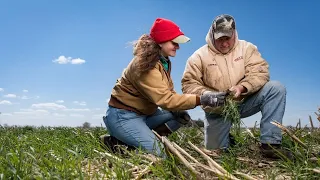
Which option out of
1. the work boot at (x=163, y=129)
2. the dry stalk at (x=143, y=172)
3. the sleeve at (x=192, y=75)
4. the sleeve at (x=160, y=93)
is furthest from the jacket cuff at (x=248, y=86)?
the dry stalk at (x=143, y=172)

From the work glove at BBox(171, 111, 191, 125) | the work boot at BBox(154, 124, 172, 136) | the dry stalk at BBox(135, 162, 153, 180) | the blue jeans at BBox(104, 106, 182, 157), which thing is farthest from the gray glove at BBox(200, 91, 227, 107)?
the dry stalk at BBox(135, 162, 153, 180)

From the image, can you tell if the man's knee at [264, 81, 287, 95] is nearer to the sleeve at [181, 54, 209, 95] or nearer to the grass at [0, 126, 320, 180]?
the grass at [0, 126, 320, 180]

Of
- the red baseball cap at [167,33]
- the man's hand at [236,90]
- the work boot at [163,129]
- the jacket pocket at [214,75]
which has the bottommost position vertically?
the work boot at [163,129]

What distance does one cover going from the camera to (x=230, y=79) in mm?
5879

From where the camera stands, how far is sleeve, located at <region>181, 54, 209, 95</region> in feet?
19.3

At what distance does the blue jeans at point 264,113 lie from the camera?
5.46 m

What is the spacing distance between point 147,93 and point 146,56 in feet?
1.39

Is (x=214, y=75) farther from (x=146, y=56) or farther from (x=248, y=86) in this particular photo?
(x=146, y=56)

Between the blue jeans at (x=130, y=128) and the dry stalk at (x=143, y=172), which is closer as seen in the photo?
the dry stalk at (x=143, y=172)

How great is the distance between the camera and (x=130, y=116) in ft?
17.9

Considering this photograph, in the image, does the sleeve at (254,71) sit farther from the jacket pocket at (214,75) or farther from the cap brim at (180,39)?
the cap brim at (180,39)

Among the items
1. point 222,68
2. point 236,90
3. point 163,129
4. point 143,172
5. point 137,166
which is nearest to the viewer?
point 143,172

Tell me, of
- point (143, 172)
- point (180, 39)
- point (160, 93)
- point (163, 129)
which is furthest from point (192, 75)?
point (143, 172)

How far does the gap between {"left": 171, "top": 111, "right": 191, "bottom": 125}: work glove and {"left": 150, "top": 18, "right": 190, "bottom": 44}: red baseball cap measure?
3.93ft
